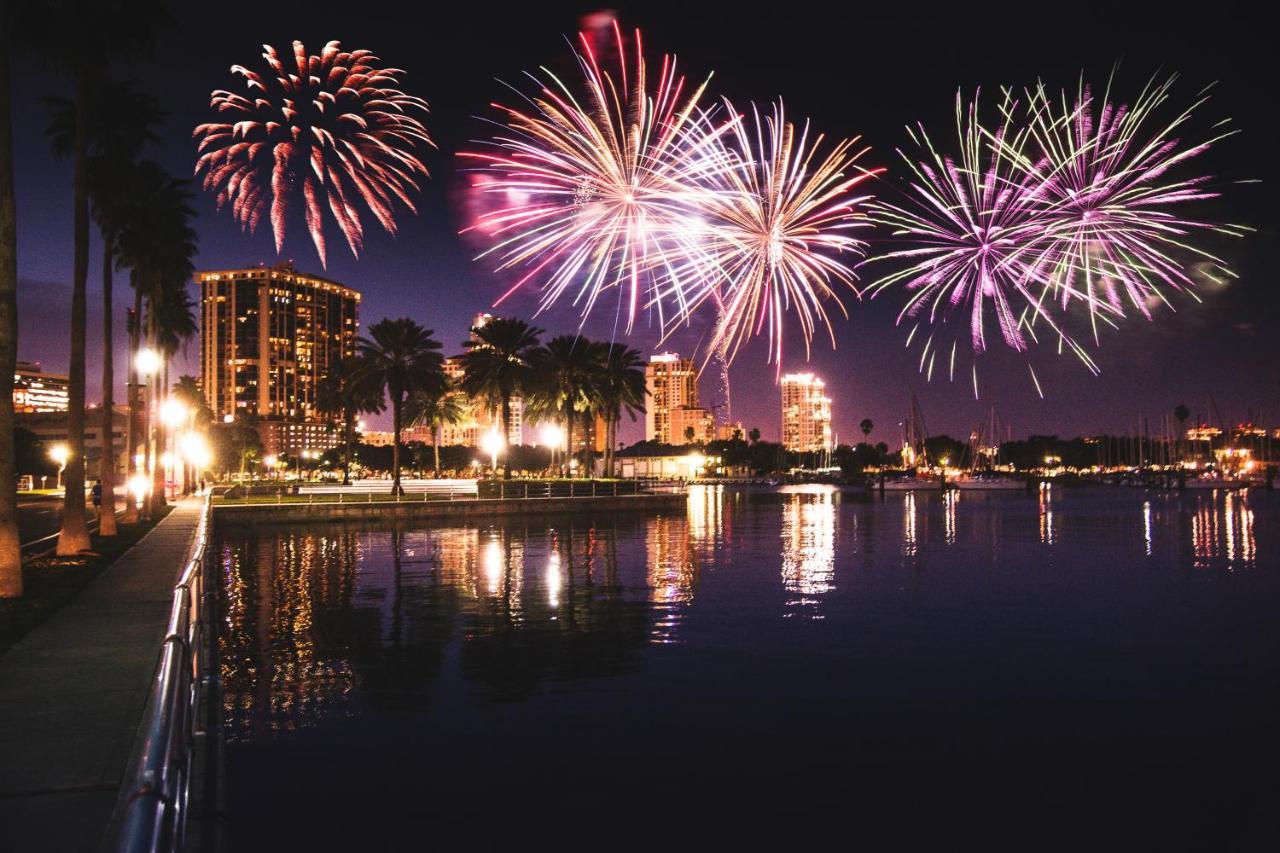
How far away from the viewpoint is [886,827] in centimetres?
840

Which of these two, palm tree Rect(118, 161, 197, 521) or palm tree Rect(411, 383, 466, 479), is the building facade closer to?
palm tree Rect(411, 383, 466, 479)

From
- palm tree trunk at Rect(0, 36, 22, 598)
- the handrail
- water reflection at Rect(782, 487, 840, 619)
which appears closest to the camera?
the handrail

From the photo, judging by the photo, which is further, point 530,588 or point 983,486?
point 983,486

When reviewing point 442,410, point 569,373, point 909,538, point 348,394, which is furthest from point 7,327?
point 442,410

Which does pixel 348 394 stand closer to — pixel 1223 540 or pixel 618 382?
pixel 618 382

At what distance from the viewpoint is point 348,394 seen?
64.8m

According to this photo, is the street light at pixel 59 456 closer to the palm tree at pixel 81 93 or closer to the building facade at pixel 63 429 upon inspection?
A: the building facade at pixel 63 429

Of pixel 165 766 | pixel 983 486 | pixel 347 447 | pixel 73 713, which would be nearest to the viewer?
pixel 165 766

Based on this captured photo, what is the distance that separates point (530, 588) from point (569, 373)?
48996 millimetres

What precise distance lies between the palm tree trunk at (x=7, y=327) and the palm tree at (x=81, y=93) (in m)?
2.31

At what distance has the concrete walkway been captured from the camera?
612cm

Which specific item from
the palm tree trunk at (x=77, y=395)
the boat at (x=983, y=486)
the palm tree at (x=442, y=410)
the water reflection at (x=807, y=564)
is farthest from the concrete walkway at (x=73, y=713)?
the boat at (x=983, y=486)

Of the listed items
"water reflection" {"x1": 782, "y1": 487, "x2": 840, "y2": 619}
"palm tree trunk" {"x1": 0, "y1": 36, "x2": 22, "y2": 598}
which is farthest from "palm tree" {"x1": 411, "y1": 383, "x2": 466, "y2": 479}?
"palm tree trunk" {"x1": 0, "y1": 36, "x2": 22, "y2": 598}

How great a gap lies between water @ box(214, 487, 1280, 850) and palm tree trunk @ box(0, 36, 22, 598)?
143 inches
